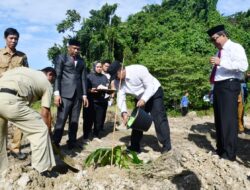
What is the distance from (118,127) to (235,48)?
449 cm

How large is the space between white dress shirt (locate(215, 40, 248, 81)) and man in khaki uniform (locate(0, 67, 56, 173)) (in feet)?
7.40

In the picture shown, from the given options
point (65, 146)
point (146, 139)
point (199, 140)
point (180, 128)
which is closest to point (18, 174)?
point (65, 146)

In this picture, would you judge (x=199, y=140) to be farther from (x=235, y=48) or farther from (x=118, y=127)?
(x=235, y=48)

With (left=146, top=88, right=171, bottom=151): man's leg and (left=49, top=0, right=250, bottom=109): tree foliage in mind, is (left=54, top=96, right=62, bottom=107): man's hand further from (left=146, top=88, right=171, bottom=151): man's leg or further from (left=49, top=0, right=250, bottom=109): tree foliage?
(left=49, top=0, right=250, bottom=109): tree foliage

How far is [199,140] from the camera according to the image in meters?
7.74

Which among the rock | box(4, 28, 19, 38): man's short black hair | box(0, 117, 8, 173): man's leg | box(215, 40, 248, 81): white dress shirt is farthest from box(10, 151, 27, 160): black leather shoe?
box(215, 40, 248, 81): white dress shirt

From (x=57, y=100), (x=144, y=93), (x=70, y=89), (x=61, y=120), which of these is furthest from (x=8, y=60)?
(x=144, y=93)

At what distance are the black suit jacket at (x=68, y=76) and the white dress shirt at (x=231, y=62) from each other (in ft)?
7.18

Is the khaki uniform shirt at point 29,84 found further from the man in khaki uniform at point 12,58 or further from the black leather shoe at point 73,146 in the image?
the black leather shoe at point 73,146

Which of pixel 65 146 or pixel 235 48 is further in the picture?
pixel 65 146

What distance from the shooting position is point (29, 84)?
175 inches

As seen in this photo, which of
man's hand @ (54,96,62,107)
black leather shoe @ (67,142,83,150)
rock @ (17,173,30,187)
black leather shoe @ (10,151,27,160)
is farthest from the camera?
black leather shoe @ (67,142,83,150)

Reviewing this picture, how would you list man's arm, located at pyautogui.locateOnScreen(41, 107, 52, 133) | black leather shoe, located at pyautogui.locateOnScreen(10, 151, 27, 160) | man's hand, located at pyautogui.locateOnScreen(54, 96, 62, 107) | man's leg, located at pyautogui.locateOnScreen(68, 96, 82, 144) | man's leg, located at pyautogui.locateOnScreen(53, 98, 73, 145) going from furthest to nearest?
man's leg, located at pyautogui.locateOnScreen(68, 96, 82, 144) → man's leg, located at pyautogui.locateOnScreen(53, 98, 73, 145) → man's hand, located at pyautogui.locateOnScreen(54, 96, 62, 107) → black leather shoe, located at pyautogui.locateOnScreen(10, 151, 27, 160) → man's arm, located at pyautogui.locateOnScreen(41, 107, 52, 133)

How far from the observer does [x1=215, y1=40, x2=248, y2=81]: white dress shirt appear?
5125mm
